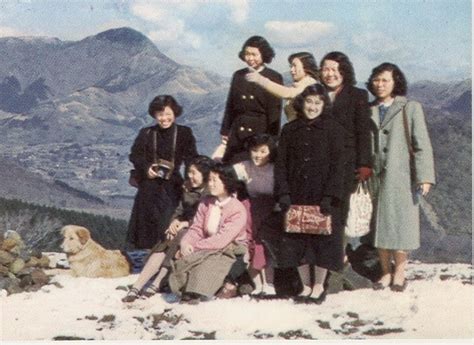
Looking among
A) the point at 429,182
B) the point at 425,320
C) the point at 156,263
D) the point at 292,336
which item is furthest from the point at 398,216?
the point at 156,263

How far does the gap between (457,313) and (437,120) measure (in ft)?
5.34

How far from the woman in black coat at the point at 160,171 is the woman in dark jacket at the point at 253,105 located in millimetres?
357

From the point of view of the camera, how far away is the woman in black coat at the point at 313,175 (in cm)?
618

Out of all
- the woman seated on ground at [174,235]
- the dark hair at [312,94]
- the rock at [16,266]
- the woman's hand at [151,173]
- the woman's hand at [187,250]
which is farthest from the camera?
the rock at [16,266]

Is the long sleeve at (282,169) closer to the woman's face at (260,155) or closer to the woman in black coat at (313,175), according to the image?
the woman in black coat at (313,175)

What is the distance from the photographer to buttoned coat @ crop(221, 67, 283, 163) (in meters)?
6.61

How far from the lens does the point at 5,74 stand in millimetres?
7453

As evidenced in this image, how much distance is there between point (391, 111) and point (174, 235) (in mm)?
1918

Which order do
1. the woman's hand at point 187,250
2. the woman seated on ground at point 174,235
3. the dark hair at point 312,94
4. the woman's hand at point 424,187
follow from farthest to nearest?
1. the woman's hand at point 424,187
2. the woman seated on ground at point 174,235
3. the woman's hand at point 187,250
4. the dark hair at point 312,94

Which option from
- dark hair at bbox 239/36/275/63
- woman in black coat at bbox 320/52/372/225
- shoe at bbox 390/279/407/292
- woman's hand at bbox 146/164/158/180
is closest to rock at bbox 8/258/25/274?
woman's hand at bbox 146/164/158/180

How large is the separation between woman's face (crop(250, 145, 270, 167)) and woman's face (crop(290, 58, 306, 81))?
2.06ft

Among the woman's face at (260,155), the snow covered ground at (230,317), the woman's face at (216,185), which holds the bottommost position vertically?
the snow covered ground at (230,317)

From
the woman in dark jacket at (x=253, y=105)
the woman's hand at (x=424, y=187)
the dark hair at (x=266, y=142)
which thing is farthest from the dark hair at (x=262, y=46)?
the woman's hand at (x=424, y=187)

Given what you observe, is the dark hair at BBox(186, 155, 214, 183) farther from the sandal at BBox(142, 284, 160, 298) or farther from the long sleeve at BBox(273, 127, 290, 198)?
the sandal at BBox(142, 284, 160, 298)
